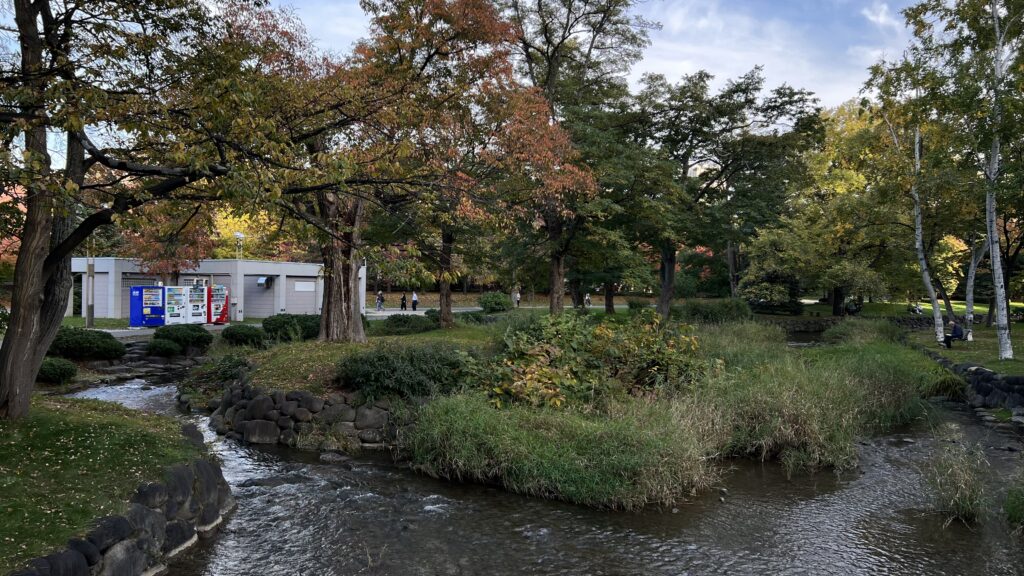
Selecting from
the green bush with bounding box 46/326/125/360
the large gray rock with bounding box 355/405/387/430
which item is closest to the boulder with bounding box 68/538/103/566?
the large gray rock with bounding box 355/405/387/430

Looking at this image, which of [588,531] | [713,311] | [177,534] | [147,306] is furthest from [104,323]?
[588,531]

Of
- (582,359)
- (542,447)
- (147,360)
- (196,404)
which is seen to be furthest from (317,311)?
(542,447)

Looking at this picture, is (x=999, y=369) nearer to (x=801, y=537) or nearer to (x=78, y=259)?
A: (x=801, y=537)

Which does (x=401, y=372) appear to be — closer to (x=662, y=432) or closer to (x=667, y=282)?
(x=662, y=432)

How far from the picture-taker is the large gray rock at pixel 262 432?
11148 mm

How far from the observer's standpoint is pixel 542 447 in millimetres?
8820

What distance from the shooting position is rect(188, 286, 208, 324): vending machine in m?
27.8

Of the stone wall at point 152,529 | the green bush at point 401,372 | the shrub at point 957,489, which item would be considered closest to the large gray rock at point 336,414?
the green bush at point 401,372

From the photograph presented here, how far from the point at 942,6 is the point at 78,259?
35.3 metres

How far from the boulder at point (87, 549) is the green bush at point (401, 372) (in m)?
6.39

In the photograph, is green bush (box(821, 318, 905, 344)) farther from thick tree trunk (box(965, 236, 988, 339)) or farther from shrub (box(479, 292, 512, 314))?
shrub (box(479, 292, 512, 314))

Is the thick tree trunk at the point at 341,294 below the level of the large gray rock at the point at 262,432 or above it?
above

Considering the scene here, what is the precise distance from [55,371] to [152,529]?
1159 cm

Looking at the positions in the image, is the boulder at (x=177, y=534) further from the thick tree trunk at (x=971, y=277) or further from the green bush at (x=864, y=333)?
the thick tree trunk at (x=971, y=277)
